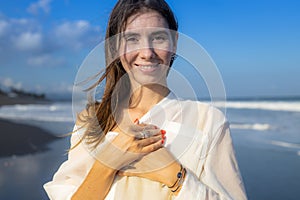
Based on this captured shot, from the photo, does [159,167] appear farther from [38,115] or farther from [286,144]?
[38,115]

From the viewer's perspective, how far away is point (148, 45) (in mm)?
1182

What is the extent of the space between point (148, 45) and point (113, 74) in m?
0.32

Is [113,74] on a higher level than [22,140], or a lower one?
higher

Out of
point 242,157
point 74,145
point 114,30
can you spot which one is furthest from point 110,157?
point 242,157

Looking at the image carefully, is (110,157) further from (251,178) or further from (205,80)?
(251,178)

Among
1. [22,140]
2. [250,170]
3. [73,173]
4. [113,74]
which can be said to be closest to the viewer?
[73,173]

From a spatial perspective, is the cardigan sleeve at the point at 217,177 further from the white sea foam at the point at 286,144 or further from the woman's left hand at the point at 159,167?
the white sea foam at the point at 286,144

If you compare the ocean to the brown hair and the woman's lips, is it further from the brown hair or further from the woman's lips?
the woman's lips

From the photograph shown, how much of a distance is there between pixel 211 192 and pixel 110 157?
1.22 feet

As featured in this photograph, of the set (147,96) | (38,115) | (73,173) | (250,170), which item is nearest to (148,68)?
(147,96)

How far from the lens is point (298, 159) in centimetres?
548

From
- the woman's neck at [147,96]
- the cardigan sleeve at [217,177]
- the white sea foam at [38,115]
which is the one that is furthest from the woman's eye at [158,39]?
the white sea foam at [38,115]

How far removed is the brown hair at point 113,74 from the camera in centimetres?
127

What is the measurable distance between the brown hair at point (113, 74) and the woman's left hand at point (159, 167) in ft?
0.77
